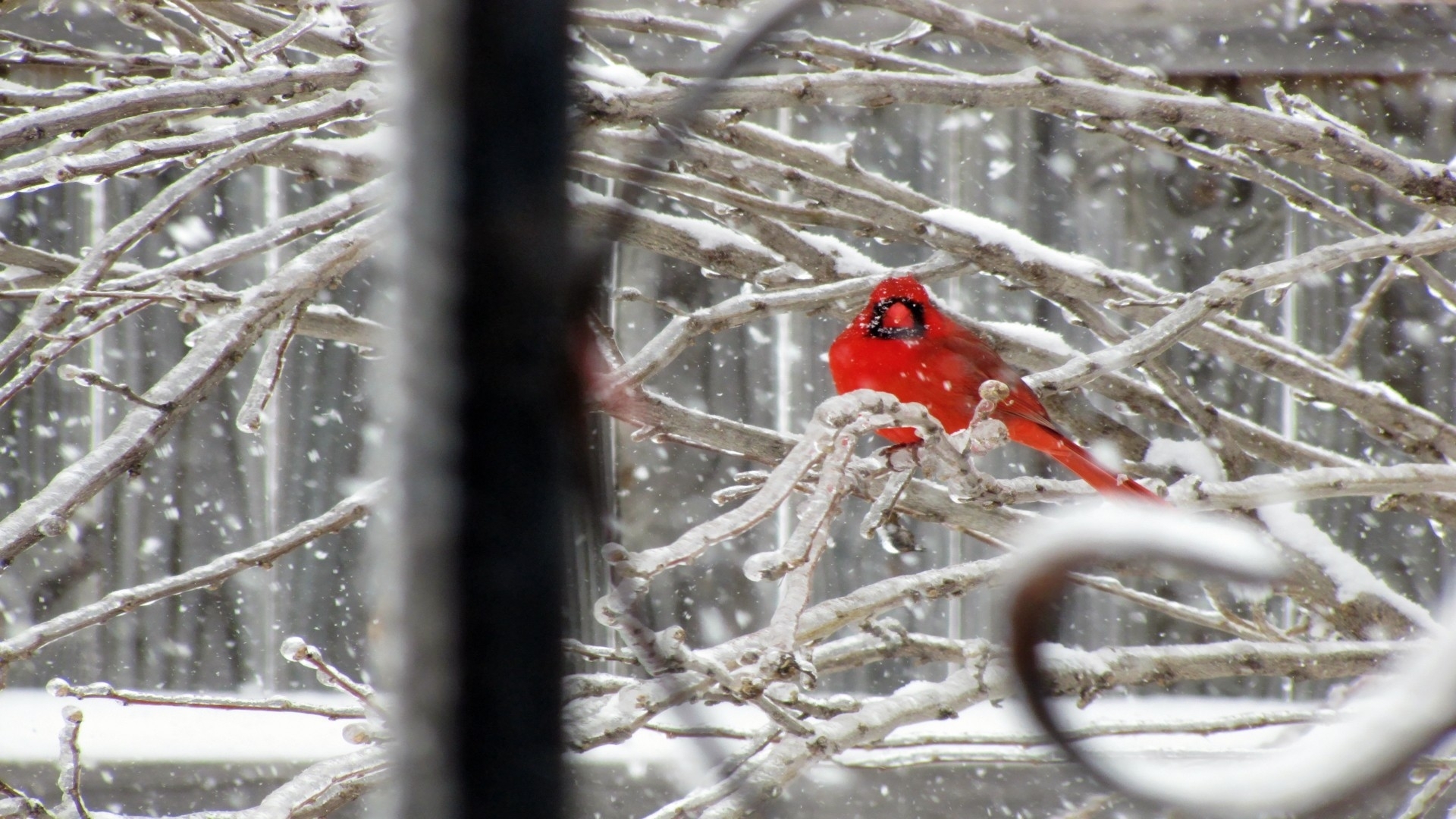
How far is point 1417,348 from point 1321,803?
82.2 inches

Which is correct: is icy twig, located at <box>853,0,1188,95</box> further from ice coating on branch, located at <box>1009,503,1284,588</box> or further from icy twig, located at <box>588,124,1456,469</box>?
ice coating on branch, located at <box>1009,503,1284,588</box>

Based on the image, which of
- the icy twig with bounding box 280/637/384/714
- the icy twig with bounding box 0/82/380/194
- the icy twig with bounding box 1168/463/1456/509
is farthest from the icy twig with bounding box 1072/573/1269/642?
the icy twig with bounding box 0/82/380/194

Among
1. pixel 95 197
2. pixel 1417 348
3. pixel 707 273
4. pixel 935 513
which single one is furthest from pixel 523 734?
pixel 95 197

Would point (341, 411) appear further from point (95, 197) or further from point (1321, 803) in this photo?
point (1321, 803)

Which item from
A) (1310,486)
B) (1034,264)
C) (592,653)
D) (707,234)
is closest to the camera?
(592,653)

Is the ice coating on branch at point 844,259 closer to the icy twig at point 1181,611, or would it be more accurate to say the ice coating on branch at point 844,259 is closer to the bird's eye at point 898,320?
the bird's eye at point 898,320

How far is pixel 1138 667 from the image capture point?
1.05m

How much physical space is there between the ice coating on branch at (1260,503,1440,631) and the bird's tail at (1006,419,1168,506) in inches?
6.7

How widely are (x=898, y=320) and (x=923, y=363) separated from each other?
0.19 feet

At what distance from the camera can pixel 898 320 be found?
4.46 feet

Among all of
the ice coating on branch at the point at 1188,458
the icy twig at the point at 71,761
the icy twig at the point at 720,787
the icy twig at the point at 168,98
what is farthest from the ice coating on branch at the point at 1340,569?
the icy twig at the point at 71,761

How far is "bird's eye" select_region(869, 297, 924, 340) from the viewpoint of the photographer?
53.1 inches

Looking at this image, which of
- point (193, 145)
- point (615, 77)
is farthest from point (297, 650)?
point (615, 77)

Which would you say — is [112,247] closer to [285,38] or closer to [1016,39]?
[285,38]
